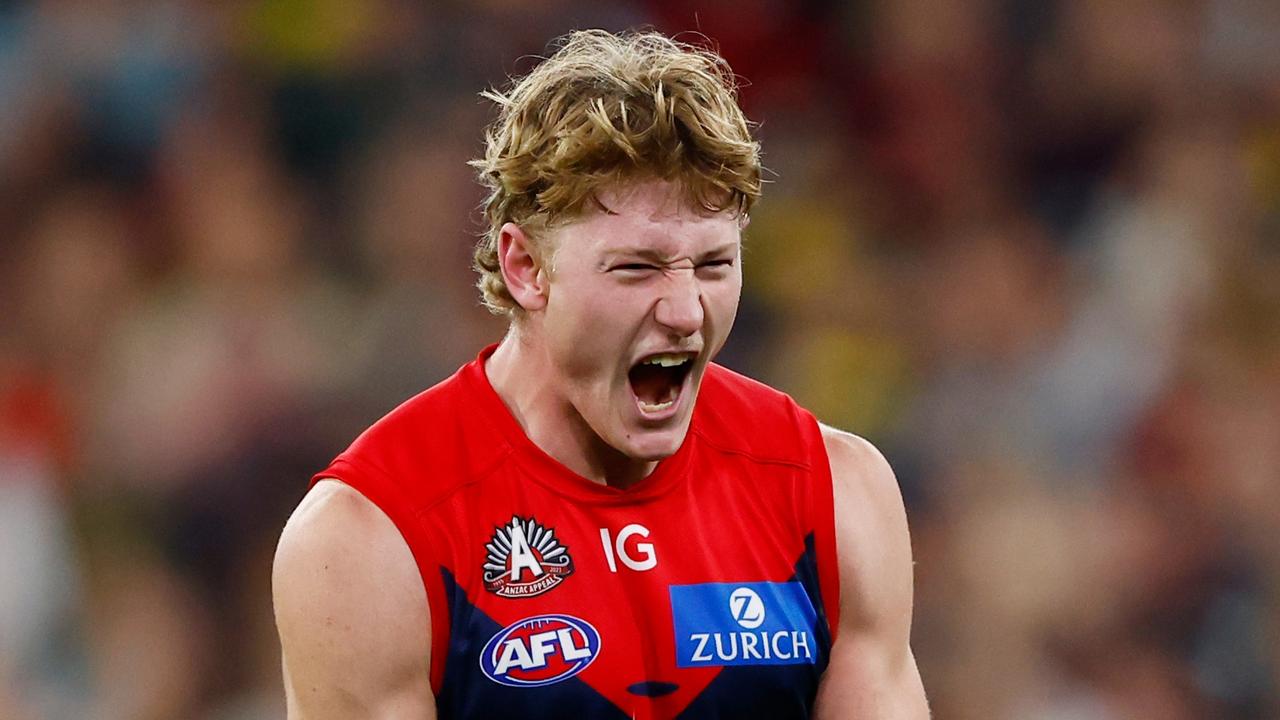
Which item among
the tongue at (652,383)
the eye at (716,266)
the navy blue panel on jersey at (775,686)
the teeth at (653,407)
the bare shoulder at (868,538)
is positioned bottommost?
the navy blue panel on jersey at (775,686)

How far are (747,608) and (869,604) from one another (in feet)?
0.90

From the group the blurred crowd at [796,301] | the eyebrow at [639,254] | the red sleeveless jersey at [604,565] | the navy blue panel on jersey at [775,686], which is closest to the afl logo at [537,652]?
the red sleeveless jersey at [604,565]

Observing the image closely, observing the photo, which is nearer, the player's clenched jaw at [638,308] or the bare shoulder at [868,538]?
the player's clenched jaw at [638,308]

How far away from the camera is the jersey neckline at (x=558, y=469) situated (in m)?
3.27

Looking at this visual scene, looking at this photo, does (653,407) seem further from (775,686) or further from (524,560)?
(775,686)

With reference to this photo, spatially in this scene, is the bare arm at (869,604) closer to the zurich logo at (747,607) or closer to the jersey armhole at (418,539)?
the zurich logo at (747,607)

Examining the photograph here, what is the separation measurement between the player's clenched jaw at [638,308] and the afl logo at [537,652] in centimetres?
34

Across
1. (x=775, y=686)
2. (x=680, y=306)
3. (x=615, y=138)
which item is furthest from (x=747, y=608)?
(x=615, y=138)

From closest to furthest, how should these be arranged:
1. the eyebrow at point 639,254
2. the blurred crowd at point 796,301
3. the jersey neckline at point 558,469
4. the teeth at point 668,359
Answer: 1. the eyebrow at point 639,254
2. the teeth at point 668,359
3. the jersey neckline at point 558,469
4. the blurred crowd at point 796,301

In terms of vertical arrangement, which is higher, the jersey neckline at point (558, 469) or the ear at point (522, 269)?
the ear at point (522, 269)

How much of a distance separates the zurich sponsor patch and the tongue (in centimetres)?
34

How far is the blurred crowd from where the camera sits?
6.27 metres

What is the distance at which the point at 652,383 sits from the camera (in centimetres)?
329

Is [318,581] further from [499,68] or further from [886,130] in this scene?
[886,130]
